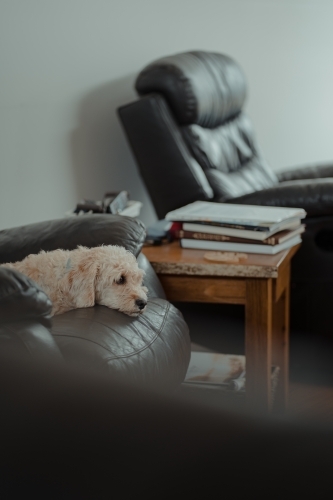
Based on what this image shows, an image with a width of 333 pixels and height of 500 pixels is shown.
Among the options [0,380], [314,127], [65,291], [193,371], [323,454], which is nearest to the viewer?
[323,454]

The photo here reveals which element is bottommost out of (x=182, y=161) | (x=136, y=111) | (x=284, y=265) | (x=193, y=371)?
(x=193, y=371)

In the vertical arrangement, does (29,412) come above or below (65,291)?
above

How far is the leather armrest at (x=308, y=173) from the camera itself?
317 centimetres

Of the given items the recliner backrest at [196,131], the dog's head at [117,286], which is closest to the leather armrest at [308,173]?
the recliner backrest at [196,131]

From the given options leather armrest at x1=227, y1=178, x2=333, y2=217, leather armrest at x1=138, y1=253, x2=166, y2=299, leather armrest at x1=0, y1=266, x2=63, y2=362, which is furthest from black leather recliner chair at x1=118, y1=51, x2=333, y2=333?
leather armrest at x1=0, y1=266, x2=63, y2=362

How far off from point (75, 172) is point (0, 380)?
1.97 m

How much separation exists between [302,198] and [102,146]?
858 millimetres

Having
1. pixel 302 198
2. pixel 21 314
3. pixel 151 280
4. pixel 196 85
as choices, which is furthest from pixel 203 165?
pixel 21 314

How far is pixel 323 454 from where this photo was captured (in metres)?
0.48

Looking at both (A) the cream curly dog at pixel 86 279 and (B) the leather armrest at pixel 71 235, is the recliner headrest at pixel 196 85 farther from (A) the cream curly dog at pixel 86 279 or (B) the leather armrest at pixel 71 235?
(A) the cream curly dog at pixel 86 279

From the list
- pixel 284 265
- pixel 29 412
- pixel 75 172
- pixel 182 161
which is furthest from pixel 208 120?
pixel 29 412

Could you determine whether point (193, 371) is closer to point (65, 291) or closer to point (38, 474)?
point (65, 291)

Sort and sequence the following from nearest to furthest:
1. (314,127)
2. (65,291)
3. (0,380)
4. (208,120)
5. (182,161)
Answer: (0,380) < (65,291) < (182,161) < (208,120) < (314,127)

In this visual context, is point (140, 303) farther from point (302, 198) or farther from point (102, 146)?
point (102, 146)
